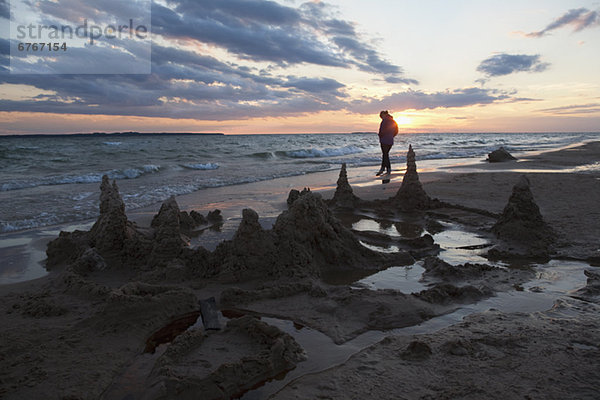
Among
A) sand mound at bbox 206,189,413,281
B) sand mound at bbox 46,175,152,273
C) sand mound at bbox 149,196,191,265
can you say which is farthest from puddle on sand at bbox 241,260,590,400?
sand mound at bbox 46,175,152,273

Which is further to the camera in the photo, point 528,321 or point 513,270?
point 513,270

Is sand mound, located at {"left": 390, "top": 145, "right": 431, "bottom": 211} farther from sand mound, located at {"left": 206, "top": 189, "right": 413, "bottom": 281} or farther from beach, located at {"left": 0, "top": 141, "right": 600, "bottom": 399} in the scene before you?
sand mound, located at {"left": 206, "top": 189, "right": 413, "bottom": 281}

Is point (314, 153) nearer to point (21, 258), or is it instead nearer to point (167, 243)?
point (21, 258)

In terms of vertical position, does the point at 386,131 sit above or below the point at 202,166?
above

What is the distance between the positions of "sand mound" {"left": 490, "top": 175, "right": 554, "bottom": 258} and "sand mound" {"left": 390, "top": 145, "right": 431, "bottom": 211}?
7.39 ft

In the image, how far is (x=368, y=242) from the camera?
5660 mm

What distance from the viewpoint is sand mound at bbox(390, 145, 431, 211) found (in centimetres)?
799

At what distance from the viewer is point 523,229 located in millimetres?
5289

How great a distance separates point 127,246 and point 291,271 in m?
2.11

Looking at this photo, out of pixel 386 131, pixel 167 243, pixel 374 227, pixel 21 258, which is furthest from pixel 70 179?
pixel 374 227

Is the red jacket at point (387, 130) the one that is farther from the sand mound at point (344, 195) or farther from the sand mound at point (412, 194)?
the sand mound at point (344, 195)

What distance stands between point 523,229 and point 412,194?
9.62ft

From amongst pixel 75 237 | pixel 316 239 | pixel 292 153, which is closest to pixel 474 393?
pixel 316 239

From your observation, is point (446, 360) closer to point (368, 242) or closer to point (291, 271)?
point (291, 271)
